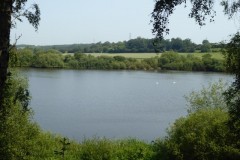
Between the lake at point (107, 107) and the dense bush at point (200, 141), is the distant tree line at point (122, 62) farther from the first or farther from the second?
the dense bush at point (200, 141)

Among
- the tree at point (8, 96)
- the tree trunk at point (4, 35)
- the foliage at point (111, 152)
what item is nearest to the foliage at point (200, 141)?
the foliage at point (111, 152)

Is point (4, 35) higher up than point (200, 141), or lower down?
higher up

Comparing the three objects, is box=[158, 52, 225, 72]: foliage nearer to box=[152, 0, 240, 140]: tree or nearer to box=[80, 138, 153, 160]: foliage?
box=[80, 138, 153, 160]: foliage

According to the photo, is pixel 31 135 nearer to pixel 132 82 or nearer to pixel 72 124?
pixel 72 124

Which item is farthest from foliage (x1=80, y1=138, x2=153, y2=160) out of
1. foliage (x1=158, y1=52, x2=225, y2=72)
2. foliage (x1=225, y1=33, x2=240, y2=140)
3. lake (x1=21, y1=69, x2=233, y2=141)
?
foliage (x1=158, y1=52, x2=225, y2=72)

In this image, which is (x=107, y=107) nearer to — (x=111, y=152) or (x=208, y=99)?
(x=208, y=99)

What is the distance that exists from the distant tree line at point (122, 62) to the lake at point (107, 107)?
111 feet

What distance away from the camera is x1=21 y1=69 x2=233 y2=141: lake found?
157 ft

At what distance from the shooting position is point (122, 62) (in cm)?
15212

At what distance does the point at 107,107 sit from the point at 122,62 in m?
87.0

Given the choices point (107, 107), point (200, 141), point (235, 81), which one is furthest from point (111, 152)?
point (107, 107)

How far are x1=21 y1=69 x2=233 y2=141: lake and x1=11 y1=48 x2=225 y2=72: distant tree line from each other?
3398cm

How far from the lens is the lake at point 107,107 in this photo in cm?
→ 4800

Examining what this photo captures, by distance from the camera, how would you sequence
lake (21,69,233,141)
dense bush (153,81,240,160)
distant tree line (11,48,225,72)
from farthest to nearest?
distant tree line (11,48,225,72) → lake (21,69,233,141) → dense bush (153,81,240,160)
